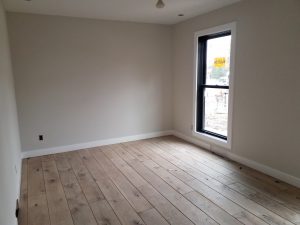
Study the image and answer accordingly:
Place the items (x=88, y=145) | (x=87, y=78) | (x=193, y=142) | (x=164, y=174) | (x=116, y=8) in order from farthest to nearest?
(x=193, y=142) < (x=88, y=145) < (x=87, y=78) < (x=116, y=8) < (x=164, y=174)

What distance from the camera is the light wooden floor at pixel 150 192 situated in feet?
7.55

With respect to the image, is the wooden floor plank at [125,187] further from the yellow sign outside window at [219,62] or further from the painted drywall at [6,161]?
the yellow sign outside window at [219,62]

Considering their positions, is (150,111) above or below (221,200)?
above

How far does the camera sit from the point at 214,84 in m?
4.09

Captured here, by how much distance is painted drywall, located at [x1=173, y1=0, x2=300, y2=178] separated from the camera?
2.77 m

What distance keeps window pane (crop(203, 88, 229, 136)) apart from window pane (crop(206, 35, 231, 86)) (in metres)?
0.18

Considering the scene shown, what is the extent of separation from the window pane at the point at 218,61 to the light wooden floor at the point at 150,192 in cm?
130

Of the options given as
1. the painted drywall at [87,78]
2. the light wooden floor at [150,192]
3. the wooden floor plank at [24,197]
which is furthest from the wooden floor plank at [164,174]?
the wooden floor plank at [24,197]

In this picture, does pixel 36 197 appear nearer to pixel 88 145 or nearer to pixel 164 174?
pixel 164 174

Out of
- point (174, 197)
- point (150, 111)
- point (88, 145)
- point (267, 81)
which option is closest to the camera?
point (174, 197)

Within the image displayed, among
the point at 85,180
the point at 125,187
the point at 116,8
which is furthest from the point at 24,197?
the point at 116,8

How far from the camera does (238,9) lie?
335cm

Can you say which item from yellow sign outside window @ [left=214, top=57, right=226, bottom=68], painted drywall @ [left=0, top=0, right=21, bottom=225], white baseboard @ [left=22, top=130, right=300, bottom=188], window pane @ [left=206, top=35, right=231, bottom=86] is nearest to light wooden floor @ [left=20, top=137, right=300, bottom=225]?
white baseboard @ [left=22, top=130, right=300, bottom=188]

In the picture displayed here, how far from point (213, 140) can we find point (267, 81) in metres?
1.42
